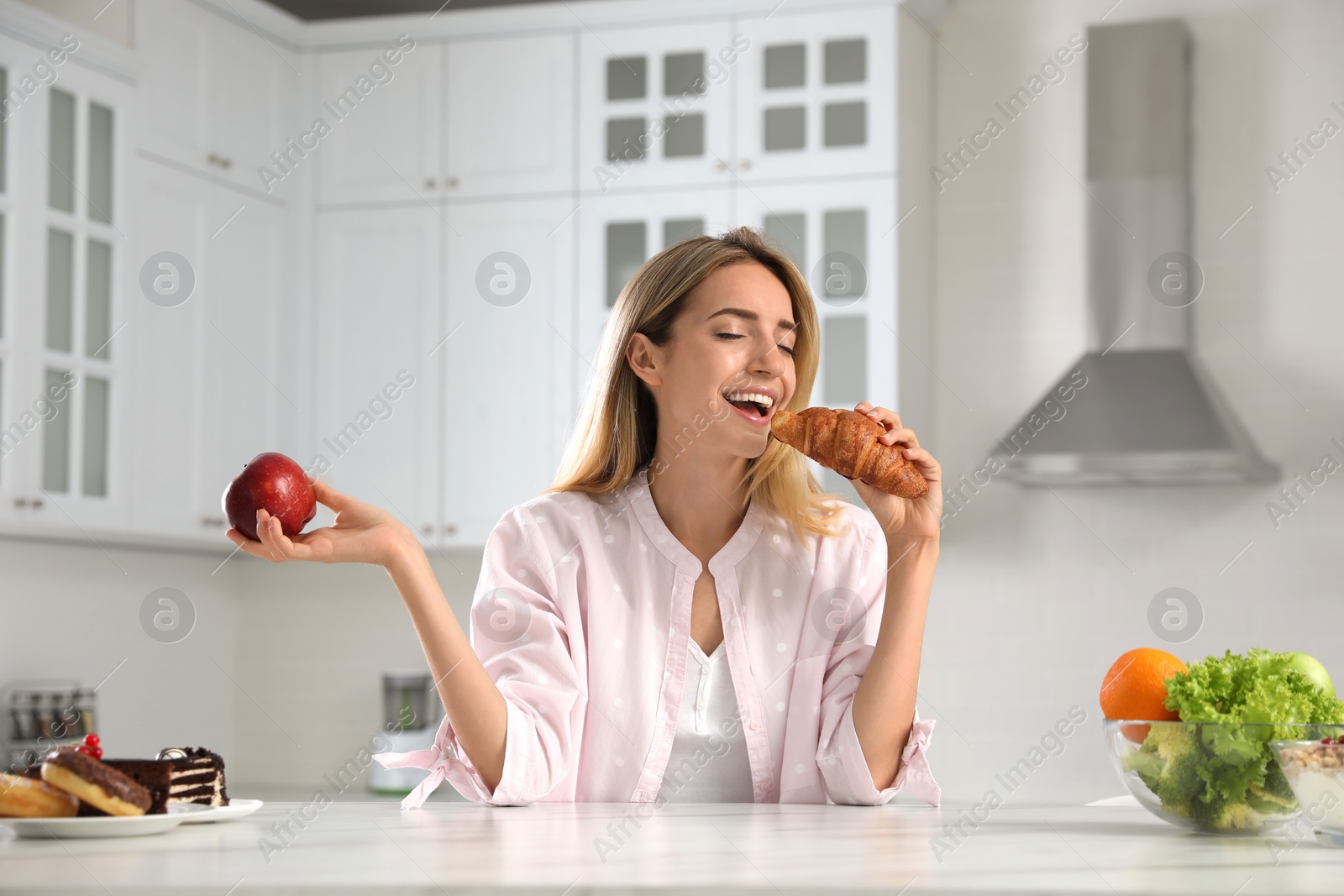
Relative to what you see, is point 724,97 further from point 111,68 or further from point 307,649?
point 307,649

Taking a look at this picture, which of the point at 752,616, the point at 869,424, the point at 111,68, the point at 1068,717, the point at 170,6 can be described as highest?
the point at 170,6

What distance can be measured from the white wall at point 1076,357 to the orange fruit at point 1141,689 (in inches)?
105

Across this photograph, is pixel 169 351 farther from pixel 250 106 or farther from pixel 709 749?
pixel 709 749

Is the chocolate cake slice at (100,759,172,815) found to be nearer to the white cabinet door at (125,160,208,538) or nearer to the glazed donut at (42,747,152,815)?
the glazed donut at (42,747,152,815)

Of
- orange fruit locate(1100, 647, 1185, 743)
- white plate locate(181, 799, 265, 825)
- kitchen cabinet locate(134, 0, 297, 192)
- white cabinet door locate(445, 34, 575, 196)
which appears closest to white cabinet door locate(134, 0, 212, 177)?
kitchen cabinet locate(134, 0, 297, 192)

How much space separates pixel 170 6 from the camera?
3.68 m

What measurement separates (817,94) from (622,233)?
0.67m

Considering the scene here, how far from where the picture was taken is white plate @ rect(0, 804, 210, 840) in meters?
1.12

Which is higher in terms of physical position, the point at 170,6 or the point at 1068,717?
the point at 170,6

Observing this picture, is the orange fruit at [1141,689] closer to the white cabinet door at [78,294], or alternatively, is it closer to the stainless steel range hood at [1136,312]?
the stainless steel range hood at [1136,312]

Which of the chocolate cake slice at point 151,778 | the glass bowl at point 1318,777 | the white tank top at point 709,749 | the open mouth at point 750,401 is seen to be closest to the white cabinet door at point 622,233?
the open mouth at point 750,401

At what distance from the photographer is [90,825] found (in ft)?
3.68

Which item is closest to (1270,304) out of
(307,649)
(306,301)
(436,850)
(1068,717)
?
(1068,717)

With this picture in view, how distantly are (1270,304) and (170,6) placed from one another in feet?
10.4
